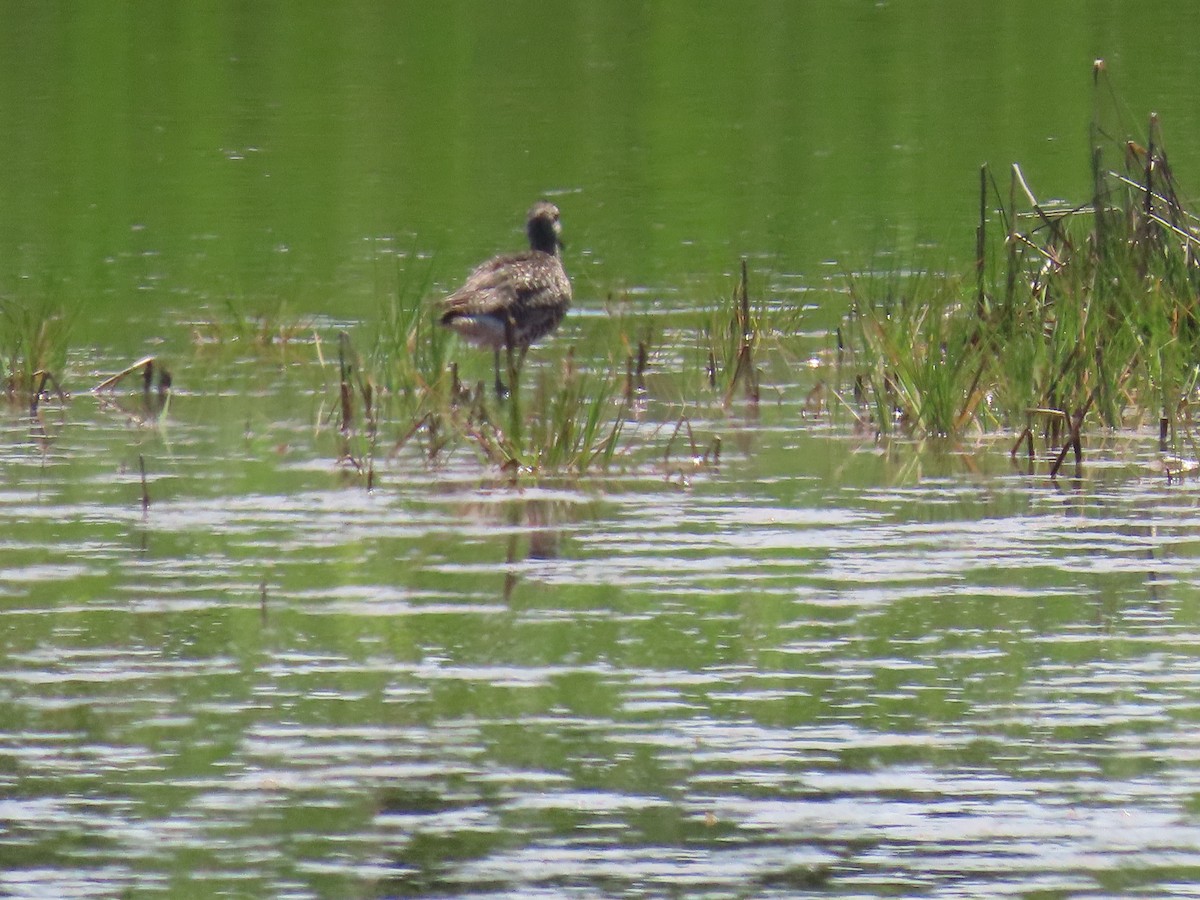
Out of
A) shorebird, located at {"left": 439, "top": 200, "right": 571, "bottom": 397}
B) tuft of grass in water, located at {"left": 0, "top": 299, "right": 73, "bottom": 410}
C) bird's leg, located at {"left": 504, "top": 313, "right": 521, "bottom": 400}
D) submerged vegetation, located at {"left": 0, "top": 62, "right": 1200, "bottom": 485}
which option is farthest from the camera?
shorebird, located at {"left": 439, "top": 200, "right": 571, "bottom": 397}

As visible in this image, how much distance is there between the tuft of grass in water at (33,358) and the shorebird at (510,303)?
5.21 feet

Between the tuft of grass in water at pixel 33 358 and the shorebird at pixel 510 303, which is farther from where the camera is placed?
the shorebird at pixel 510 303

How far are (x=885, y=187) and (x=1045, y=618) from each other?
12396 mm

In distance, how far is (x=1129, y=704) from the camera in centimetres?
648

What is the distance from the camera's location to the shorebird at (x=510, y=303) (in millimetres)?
11719

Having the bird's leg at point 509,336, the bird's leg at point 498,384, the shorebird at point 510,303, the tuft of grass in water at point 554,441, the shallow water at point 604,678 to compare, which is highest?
the shorebird at point 510,303

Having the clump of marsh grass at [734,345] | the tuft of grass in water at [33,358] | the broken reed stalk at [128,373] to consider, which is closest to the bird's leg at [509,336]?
the clump of marsh grass at [734,345]

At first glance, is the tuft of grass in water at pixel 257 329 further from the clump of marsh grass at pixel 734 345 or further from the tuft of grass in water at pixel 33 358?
the clump of marsh grass at pixel 734 345

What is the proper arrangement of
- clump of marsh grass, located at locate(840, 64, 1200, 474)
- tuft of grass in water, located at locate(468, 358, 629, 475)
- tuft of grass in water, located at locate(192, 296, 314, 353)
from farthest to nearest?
tuft of grass in water, located at locate(192, 296, 314, 353) → clump of marsh grass, located at locate(840, 64, 1200, 474) → tuft of grass in water, located at locate(468, 358, 629, 475)

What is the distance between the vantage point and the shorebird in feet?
38.4

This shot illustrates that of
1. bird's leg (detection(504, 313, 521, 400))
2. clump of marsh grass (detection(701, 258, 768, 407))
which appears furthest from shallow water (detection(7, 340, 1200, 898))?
clump of marsh grass (detection(701, 258, 768, 407))

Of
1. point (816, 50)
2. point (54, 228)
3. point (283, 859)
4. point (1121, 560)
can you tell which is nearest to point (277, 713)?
point (283, 859)

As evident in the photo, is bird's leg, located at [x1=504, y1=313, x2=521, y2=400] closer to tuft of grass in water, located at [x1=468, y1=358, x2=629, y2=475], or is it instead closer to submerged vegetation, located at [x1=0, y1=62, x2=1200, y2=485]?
submerged vegetation, located at [x1=0, y1=62, x2=1200, y2=485]

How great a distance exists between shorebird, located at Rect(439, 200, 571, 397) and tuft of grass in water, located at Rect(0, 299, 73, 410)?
62.5 inches
